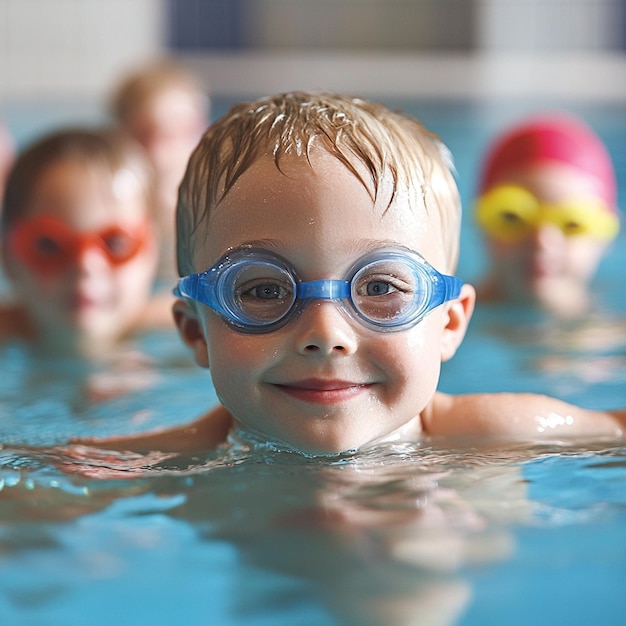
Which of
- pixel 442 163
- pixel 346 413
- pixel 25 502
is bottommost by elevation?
pixel 25 502

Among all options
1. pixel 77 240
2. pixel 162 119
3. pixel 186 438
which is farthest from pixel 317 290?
pixel 162 119

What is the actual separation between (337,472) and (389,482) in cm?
12

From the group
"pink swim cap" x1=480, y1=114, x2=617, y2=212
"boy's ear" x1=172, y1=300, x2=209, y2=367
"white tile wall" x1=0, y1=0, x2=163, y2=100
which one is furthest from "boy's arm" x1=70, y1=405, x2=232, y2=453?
"white tile wall" x1=0, y1=0, x2=163, y2=100

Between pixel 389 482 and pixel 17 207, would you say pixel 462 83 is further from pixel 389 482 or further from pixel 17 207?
pixel 389 482

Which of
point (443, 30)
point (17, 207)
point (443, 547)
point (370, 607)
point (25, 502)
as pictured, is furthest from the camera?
point (443, 30)

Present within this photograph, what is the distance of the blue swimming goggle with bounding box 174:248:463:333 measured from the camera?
2.36 m

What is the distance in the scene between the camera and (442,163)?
2635 millimetres

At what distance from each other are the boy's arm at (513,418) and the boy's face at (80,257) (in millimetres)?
1764

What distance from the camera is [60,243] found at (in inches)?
164

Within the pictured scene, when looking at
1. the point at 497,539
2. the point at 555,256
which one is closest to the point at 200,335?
the point at 497,539

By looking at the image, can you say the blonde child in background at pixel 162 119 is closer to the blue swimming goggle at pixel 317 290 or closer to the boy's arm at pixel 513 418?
the boy's arm at pixel 513 418

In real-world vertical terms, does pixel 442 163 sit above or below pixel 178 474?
above

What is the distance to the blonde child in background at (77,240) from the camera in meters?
4.21

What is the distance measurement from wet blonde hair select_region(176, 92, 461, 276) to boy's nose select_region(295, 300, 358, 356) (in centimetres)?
26
